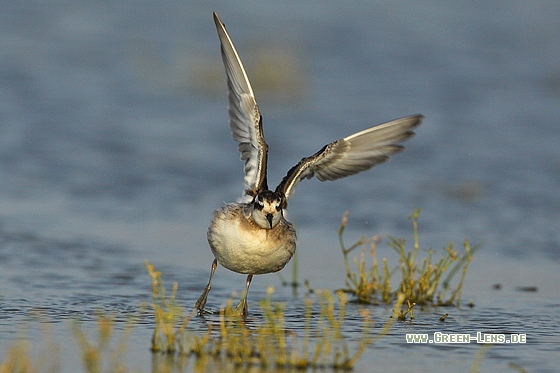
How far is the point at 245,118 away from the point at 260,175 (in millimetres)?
658

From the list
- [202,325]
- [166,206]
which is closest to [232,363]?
[202,325]

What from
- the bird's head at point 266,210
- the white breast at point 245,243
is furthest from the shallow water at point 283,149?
the bird's head at point 266,210

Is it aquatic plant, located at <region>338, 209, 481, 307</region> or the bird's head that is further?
aquatic plant, located at <region>338, 209, 481, 307</region>

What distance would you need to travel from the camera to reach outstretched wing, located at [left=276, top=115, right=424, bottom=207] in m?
9.14

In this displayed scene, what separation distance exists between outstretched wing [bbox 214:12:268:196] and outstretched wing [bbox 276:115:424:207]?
32 cm

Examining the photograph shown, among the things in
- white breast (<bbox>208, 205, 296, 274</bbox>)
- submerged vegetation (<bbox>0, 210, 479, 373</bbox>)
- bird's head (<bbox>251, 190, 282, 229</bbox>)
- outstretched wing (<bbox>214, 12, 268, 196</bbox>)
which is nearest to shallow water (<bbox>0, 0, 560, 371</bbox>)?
submerged vegetation (<bbox>0, 210, 479, 373</bbox>)

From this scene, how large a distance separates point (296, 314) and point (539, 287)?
3.02m

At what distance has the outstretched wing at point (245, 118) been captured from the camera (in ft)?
30.7

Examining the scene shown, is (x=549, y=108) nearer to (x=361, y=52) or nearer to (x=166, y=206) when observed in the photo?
(x=361, y=52)

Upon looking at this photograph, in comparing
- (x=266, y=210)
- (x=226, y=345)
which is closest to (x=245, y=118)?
(x=266, y=210)

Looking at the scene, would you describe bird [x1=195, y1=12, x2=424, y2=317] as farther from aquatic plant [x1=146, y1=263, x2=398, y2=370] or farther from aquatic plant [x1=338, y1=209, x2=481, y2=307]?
aquatic plant [x1=146, y1=263, x2=398, y2=370]

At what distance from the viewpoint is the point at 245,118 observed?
970cm

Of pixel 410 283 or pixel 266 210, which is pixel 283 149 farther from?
pixel 266 210

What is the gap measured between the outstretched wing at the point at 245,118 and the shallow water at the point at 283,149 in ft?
3.99
